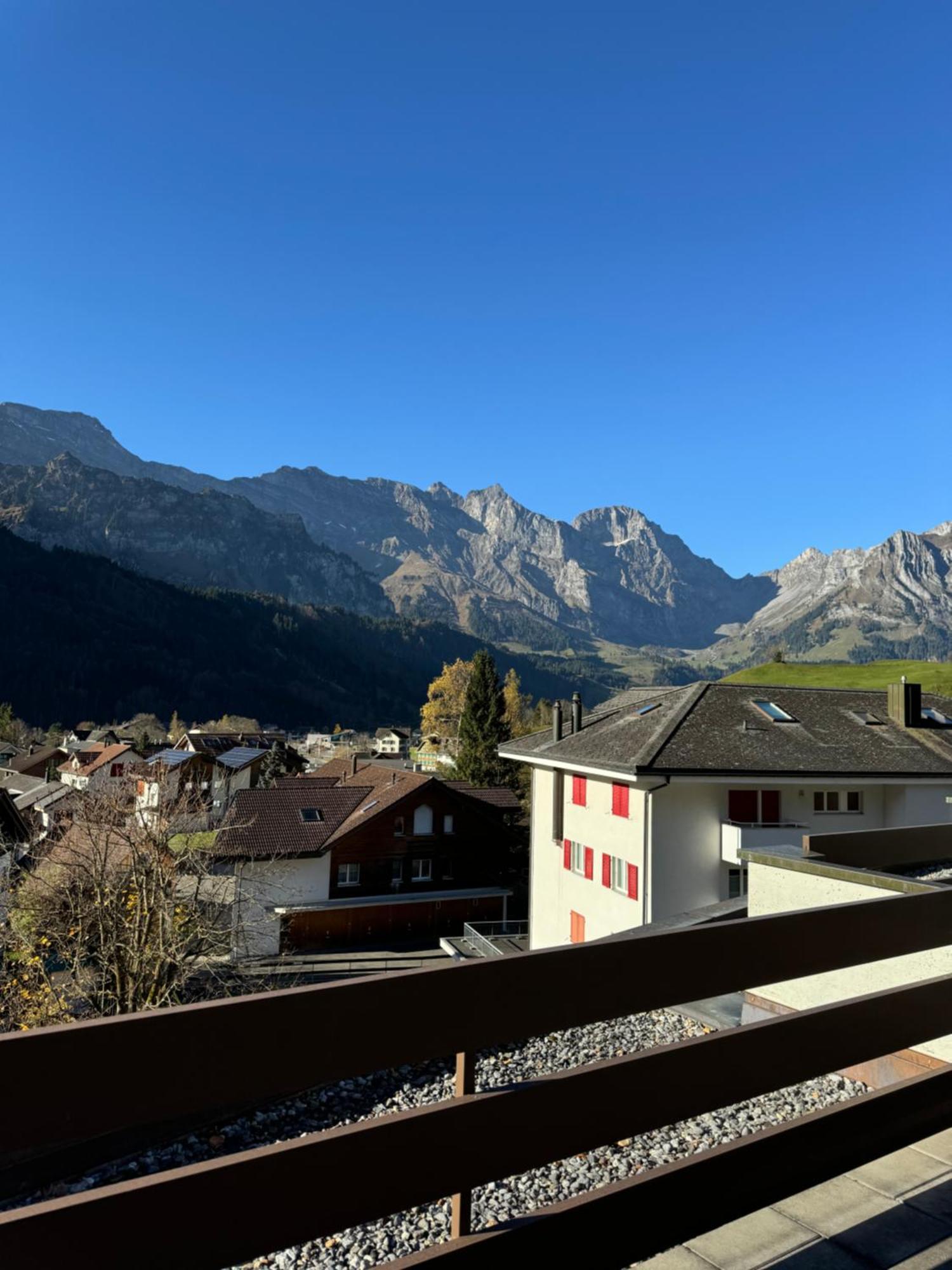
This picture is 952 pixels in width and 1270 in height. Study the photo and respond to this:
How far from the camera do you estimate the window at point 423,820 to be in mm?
38844

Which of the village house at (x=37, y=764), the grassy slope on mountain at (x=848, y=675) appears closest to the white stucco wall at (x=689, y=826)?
the grassy slope on mountain at (x=848, y=675)

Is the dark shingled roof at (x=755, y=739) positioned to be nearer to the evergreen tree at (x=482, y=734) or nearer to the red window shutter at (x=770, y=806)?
the red window shutter at (x=770, y=806)

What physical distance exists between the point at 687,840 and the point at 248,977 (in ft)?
45.7

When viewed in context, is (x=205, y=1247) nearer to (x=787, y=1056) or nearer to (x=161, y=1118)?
(x=161, y=1118)

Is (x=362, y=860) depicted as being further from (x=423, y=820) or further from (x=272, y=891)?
(x=272, y=891)

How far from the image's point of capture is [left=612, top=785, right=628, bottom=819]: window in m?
21.8

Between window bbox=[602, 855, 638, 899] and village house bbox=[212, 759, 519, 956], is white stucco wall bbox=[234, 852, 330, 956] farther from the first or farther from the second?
window bbox=[602, 855, 638, 899]

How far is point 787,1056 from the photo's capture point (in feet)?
6.66

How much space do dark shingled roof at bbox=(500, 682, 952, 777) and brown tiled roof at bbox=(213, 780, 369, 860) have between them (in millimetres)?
13495

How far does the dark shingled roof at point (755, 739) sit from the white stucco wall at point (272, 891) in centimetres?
1343

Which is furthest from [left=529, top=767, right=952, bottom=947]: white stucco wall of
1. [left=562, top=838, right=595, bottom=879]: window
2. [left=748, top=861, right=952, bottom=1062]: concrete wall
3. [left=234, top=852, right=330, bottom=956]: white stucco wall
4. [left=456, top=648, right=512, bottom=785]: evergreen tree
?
[left=456, top=648, right=512, bottom=785]: evergreen tree

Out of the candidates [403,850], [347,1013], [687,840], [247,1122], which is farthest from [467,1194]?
[403,850]

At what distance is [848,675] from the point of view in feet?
175

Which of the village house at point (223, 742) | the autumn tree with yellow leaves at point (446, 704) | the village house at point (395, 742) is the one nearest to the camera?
the autumn tree with yellow leaves at point (446, 704)
